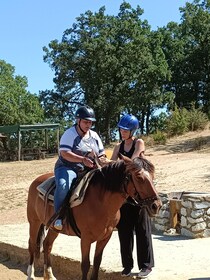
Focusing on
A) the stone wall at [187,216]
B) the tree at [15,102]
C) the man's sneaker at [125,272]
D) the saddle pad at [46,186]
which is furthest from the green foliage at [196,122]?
the man's sneaker at [125,272]

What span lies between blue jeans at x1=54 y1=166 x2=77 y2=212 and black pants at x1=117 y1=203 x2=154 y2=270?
79 centimetres

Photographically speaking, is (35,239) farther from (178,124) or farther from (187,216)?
(178,124)

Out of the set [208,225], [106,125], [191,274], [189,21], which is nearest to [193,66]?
[189,21]

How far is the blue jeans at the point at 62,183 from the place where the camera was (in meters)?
5.43

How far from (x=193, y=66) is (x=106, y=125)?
1225 centimetres

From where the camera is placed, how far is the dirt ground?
13.5 m

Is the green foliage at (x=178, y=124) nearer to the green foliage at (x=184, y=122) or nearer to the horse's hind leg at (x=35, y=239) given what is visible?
the green foliage at (x=184, y=122)

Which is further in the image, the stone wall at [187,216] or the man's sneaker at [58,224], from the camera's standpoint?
the stone wall at [187,216]

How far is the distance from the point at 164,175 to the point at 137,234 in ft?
39.4

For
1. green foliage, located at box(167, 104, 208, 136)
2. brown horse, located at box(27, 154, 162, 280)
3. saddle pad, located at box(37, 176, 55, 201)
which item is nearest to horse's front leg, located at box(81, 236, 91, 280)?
brown horse, located at box(27, 154, 162, 280)

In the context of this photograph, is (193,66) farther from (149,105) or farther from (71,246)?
(71,246)

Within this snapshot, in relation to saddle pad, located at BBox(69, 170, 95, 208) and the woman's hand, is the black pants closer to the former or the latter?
saddle pad, located at BBox(69, 170, 95, 208)

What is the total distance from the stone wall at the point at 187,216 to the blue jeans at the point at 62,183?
369 cm

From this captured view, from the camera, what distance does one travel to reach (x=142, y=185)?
4.76 metres
